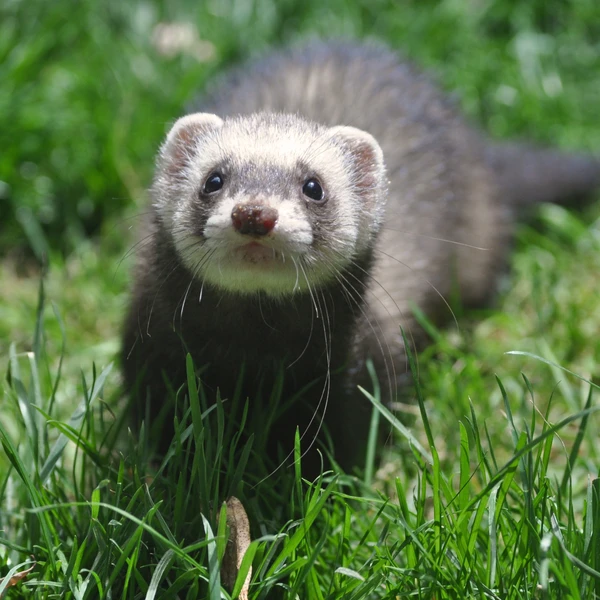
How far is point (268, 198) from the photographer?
7.11 feet

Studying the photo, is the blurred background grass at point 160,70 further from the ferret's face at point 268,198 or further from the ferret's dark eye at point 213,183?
the ferret's dark eye at point 213,183

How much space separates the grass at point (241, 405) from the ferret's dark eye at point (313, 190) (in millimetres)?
593

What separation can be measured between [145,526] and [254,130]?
3.88 feet

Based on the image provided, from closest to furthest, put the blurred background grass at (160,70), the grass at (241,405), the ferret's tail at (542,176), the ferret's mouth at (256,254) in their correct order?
the grass at (241,405) → the ferret's mouth at (256,254) → the blurred background grass at (160,70) → the ferret's tail at (542,176)

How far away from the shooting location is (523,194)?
4.25 meters

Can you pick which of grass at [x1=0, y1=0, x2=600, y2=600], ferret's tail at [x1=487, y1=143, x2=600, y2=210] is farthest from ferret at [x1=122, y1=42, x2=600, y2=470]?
ferret's tail at [x1=487, y1=143, x2=600, y2=210]

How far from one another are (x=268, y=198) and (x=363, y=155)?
60 centimetres

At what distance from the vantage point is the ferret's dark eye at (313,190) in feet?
7.78

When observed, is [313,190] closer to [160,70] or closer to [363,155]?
[363,155]

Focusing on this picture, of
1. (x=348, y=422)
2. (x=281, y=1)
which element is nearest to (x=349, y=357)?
(x=348, y=422)

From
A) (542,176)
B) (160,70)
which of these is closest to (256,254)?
(542,176)

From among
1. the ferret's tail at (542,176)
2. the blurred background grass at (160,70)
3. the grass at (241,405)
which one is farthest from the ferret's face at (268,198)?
the ferret's tail at (542,176)

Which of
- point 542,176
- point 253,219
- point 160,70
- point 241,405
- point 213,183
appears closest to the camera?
point 253,219

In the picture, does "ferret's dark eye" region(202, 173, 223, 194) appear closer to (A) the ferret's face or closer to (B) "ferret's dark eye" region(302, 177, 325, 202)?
(A) the ferret's face
